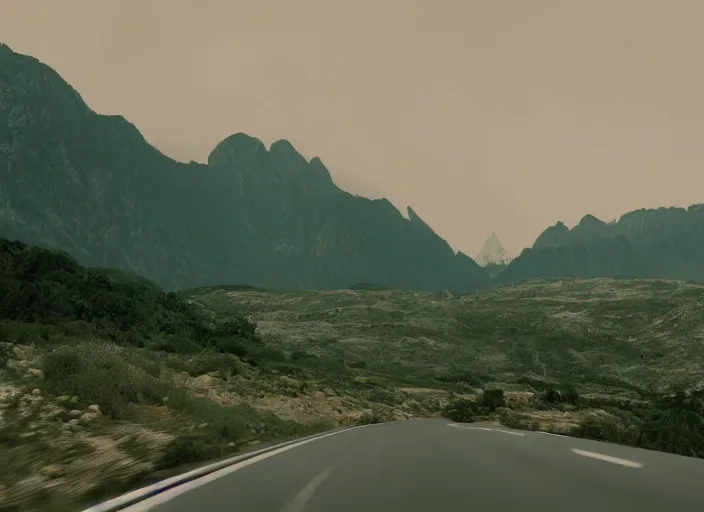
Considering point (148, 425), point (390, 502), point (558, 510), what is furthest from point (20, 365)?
point (558, 510)

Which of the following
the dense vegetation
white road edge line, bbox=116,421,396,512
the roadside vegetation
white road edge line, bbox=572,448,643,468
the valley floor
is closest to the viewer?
white road edge line, bbox=116,421,396,512

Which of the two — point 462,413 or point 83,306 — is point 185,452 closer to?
point 462,413

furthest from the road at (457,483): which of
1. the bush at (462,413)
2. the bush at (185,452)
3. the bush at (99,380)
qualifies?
the bush at (462,413)

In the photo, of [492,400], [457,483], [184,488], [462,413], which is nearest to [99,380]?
[184,488]

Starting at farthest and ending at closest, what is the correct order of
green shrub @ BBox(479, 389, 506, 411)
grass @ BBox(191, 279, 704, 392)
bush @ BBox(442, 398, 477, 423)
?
grass @ BBox(191, 279, 704, 392) < green shrub @ BBox(479, 389, 506, 411) < bush @ BBox(442, 398, 477, 423)

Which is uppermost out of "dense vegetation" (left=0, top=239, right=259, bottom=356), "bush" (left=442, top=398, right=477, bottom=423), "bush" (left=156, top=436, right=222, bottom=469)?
"dense vegetation" (left=0, top=239, right=259, bottom=356)

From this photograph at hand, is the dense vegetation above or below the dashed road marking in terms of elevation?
above

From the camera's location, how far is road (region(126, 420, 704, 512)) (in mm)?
6679

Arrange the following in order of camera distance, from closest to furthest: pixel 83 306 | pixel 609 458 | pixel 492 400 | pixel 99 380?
1. pixel 609 458
2. pixel 99 380
3. pixel 83 306
4. pixel 492 400

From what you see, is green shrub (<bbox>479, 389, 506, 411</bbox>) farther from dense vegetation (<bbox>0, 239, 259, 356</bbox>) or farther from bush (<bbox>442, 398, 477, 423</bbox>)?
dense vegetation (<bbox>0, 239, 259, 356</bbox>)

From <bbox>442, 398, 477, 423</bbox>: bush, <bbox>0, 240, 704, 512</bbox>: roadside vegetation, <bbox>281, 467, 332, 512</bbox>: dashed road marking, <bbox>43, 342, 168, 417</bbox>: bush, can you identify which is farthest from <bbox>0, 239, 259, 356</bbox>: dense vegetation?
<bbox>281, 467, 332, 512</bbox>: dashed road marking

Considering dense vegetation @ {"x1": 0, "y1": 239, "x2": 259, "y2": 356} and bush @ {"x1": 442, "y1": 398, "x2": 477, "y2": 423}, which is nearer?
dense vegetation @ {"x1": 0, "y1": 239, "x2": 259, "y2": 356}

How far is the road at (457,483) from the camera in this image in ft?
21.9

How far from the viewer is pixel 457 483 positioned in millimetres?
8266
